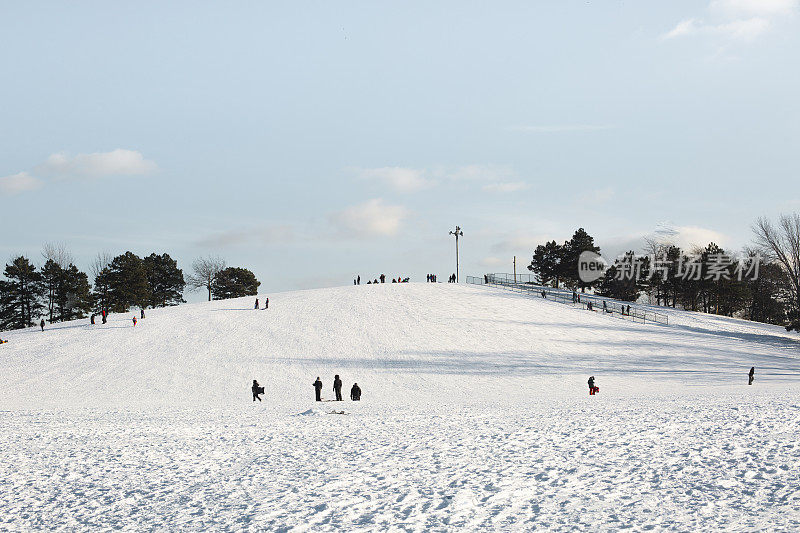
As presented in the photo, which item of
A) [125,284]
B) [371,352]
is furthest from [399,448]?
[125,284]

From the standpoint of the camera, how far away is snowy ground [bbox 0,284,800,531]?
9.43m

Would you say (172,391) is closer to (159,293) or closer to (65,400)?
(65,400)

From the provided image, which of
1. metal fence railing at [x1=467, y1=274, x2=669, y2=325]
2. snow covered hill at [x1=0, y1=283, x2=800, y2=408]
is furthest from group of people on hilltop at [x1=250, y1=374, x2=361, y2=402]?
metal fence railing at [x1=467, y1=274, x2=669, y2=325]

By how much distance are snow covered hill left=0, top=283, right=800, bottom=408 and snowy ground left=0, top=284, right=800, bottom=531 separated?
0.32 meters

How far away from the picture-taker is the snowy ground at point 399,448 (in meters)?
9.43

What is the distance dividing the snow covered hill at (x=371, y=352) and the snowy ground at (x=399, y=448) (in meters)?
0.32

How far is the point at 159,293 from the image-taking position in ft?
310

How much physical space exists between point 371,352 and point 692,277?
211 feet

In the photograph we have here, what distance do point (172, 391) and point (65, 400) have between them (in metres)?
5.59

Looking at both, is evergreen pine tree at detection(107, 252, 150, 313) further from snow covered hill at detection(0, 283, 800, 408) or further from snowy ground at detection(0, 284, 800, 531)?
snowy ground at detection(0, 284, 800, 531)

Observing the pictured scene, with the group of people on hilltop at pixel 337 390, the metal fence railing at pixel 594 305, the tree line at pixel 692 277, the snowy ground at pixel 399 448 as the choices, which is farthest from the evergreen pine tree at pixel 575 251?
the group of people on hilltop at pixel 337 390

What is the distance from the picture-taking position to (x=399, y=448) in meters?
13.9

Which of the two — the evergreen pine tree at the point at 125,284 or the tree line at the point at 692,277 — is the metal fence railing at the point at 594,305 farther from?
the evergreen pine tree at the point at 125,284

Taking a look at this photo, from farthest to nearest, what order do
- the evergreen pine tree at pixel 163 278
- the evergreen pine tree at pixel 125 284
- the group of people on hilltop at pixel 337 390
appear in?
the evergreen pine tree at pixel 163 278 < the evergreen pine tree at pixel 125 284 < the group of people on hilltop at pixel 337 390
